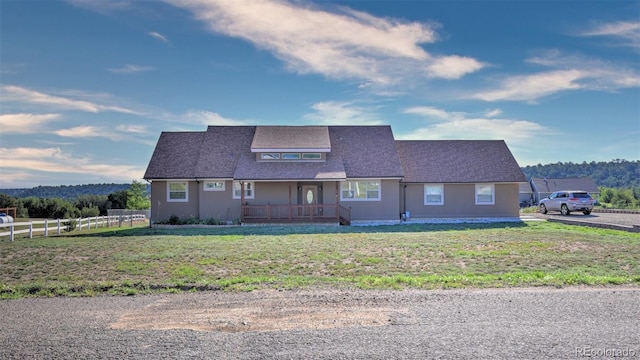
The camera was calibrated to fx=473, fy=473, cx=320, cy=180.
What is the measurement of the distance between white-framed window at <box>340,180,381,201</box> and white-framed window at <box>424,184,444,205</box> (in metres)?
3.16

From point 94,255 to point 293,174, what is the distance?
44.6ft

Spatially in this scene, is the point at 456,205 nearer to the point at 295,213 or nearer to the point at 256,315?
the point at 295,213

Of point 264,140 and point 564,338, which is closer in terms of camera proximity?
point 564,338

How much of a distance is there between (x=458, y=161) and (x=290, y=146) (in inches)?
419

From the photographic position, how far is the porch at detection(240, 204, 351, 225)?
84.5 ft

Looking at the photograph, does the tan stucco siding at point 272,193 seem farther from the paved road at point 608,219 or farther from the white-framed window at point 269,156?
the paved road at point 608,219

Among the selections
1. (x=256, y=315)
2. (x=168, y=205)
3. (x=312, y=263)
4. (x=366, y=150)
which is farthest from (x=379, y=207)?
(x=256, y=315)

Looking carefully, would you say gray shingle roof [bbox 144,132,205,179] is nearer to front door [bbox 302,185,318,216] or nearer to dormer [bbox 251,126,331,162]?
dormer [bbox 251,126,331,162]

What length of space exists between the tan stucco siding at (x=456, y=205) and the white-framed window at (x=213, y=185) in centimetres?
1049

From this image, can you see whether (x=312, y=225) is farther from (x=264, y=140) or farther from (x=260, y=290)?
(x=260, y=290)

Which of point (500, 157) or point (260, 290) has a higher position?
point (500, 157)

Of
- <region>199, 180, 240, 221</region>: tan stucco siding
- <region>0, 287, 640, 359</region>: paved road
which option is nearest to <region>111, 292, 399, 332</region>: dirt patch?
<region>0, 287, 640, 359</region>: paved road

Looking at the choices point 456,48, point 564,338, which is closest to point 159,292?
point 564,338

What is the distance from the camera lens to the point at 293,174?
86.0ft
